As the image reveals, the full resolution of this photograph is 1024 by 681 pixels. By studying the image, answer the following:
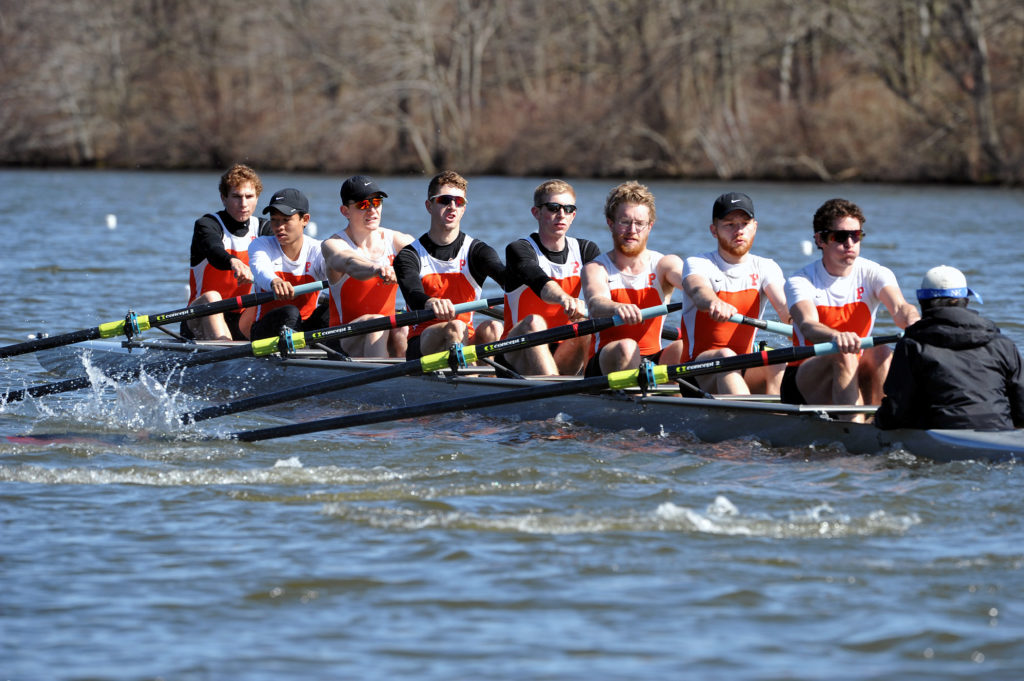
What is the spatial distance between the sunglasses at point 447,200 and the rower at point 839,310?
7.25 ft

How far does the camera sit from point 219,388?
30.9ft

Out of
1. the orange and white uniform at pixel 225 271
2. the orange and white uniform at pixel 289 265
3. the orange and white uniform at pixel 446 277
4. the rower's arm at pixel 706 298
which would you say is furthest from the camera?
the orange and white uniform at pixel 225 271

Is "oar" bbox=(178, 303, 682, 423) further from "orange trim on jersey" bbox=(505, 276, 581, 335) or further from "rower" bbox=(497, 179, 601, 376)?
"orange trim on jersey" bbox=(505, 276, 581, 335)

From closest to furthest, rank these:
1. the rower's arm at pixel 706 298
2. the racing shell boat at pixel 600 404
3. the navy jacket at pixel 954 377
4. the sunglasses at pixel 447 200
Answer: the navy jacket at pixel 954 377 → the racing shell boat at pixel 600 404 → the rower's arm at pixel 706 298 → the sunglasses at pixel 447 200

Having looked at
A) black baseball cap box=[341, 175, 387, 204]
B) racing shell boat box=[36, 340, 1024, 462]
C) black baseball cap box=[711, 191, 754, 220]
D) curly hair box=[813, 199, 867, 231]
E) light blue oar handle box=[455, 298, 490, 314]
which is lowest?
racing shell boat box=[36, 340, 1024, 462]

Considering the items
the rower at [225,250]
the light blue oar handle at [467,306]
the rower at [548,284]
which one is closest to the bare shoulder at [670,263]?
the rower at [548,284]

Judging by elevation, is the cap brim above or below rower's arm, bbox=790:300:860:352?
above

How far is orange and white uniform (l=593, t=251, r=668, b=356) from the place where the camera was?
25.5 feet

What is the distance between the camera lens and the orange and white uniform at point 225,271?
1003cm

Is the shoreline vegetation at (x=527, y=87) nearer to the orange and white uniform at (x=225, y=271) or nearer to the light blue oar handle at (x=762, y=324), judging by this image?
the orange and white uniform at (x=225, y=271)

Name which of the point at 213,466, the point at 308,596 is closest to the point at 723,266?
the point at 213,466

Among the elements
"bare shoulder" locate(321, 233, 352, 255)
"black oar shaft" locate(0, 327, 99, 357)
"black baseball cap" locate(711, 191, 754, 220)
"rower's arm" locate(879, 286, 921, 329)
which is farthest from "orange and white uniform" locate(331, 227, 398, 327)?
"rower's arm" locate(879, 286, 921, 329)

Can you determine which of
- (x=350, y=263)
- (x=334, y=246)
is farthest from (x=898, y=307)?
(x=334, y=246)

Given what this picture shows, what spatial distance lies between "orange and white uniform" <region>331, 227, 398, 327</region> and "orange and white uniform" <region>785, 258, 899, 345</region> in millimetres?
3029
